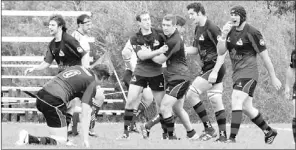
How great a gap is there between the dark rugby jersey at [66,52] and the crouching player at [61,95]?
3.73ft

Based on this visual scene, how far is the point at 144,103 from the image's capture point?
16781mm

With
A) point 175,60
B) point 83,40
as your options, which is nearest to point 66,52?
point 175,60

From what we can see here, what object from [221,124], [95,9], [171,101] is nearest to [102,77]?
[171,101]

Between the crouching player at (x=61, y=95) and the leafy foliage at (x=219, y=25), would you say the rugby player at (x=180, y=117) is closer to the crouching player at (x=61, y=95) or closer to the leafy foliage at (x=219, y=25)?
the crouching player at (x=61, y=95)

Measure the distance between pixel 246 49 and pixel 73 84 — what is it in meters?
2.79

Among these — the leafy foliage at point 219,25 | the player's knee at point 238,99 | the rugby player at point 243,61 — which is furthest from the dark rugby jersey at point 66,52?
the leafy foliage at point 219,25

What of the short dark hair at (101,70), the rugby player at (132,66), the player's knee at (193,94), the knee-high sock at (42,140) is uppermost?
the short dark hair at (101,70)

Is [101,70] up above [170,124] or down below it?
above

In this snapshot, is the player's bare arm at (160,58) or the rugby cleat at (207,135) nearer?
the player's bare arm at (160,58)

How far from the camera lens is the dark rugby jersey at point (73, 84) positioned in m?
11.9

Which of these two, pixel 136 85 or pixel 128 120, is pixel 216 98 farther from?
pixel 128 120

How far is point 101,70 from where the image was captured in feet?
38.8

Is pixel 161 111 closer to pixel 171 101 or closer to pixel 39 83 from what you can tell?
pixel 171 101

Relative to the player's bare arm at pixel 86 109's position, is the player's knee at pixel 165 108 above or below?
below
